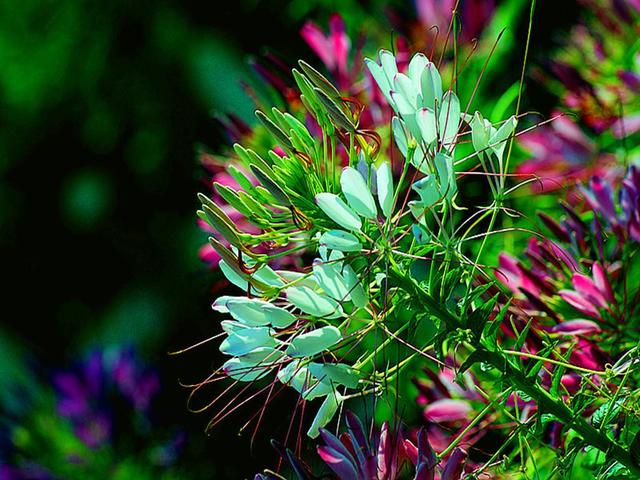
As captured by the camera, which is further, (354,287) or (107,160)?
(107,160)

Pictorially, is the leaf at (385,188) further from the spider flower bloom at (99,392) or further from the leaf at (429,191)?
the spider flower bloom at (99,392)

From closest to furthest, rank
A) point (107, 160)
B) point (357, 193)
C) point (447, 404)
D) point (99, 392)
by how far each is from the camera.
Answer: point (357, 193), point (447, 404), point (99, 392), point (107, 160)

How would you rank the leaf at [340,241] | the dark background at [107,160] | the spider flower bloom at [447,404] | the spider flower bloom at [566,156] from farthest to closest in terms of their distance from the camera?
the dark background at [107,160] < the spider flower bloom at [566,156] < the spider flower bloom at [447,404] < the leaf at [340,241]

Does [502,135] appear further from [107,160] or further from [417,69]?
[107,160]

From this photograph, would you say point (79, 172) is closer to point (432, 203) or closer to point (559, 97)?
point (559, 97)

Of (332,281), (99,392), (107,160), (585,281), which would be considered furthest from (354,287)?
(107,160)

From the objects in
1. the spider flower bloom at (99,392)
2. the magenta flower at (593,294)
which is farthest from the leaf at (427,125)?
the spider flower bloom at (99,392)

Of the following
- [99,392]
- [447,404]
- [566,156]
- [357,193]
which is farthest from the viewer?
[99,392]

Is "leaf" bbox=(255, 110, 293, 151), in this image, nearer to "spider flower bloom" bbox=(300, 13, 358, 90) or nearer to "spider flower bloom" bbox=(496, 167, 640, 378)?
"spider flower bloom" bbox=(496, 167, 640, 378)
